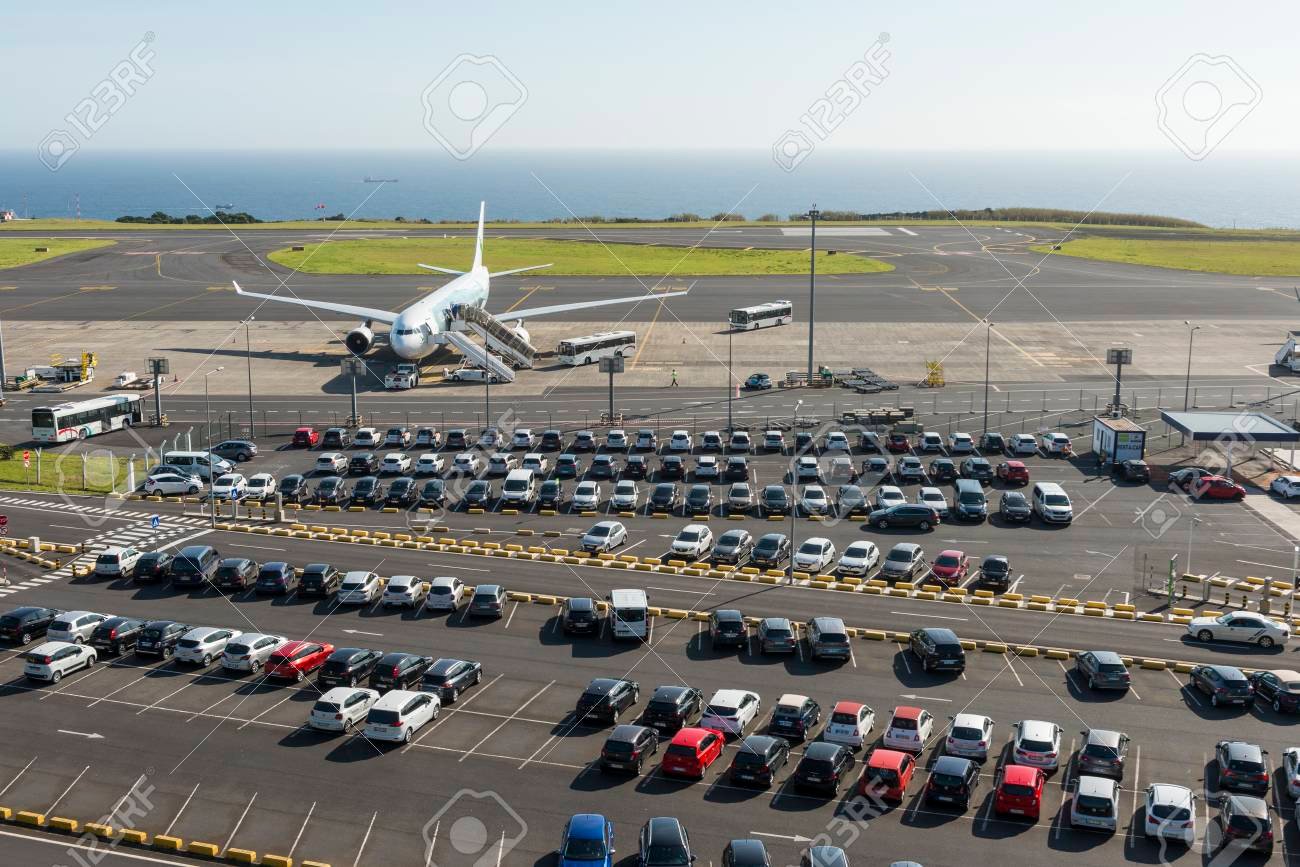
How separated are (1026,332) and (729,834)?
335 ft

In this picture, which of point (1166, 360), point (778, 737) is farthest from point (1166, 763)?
point (1166, 360)

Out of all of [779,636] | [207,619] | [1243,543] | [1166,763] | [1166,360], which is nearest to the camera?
[1166,763]

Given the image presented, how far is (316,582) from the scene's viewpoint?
181 feet

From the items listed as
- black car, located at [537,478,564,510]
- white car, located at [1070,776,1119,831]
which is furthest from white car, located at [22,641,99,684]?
white car, located at [1070,776,1119,831]

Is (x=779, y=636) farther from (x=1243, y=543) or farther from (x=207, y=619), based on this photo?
(x=1243, y=543)

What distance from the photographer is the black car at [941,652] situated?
1807 inches

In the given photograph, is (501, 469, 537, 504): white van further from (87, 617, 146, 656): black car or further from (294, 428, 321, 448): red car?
(87, 617, 146, 656): black car

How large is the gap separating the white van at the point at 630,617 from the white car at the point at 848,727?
11598mm

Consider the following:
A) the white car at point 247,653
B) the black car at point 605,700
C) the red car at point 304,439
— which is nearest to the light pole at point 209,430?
the red car at point 304,439

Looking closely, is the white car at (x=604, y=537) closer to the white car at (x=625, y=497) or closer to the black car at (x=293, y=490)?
the white car at (x=625, y=497)

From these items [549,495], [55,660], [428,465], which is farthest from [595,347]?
[55,660]

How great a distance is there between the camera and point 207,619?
52688mm

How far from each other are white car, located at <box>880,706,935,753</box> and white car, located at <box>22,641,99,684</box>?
98.1ft

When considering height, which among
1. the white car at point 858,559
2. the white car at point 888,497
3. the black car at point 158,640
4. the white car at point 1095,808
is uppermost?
the white car at point 888,497
